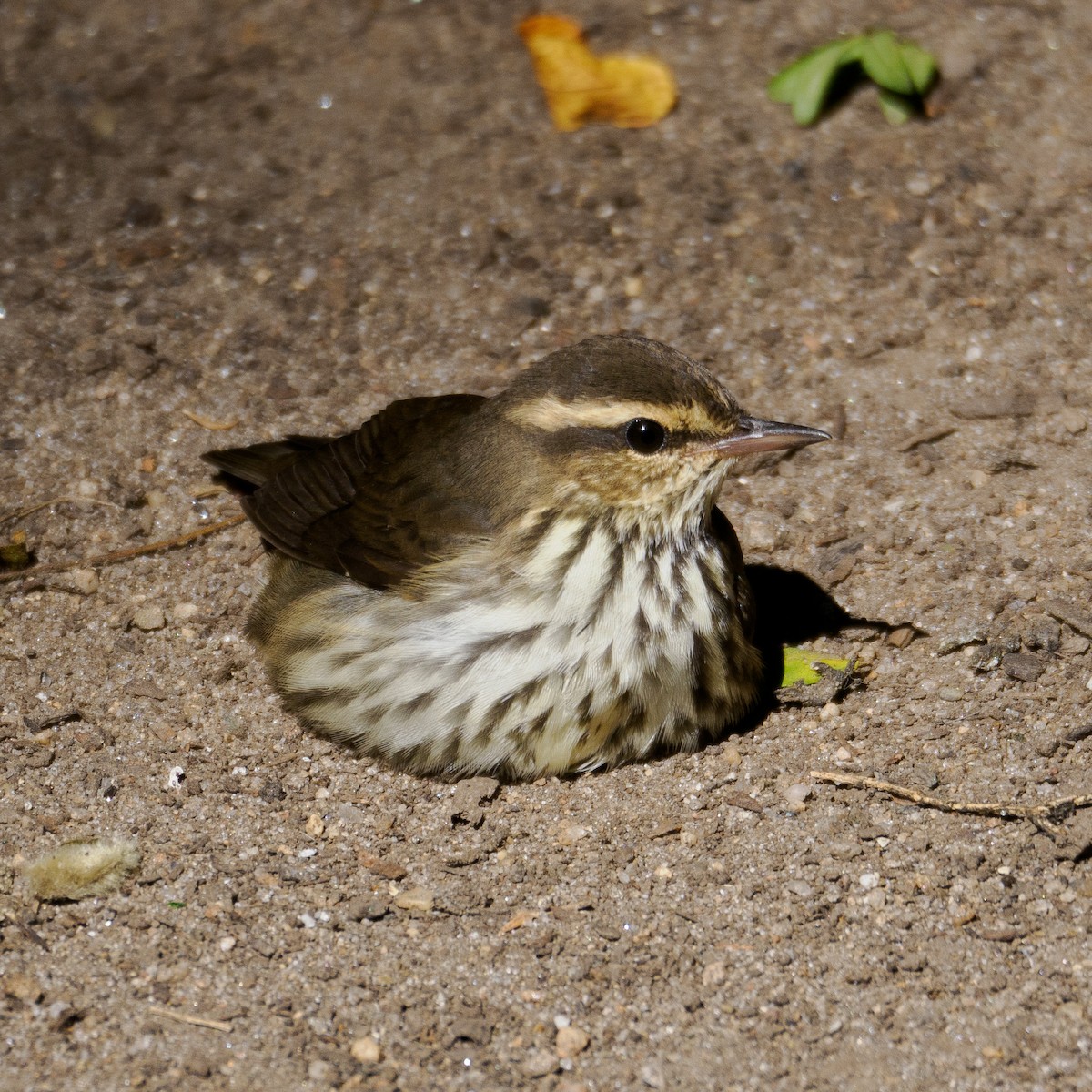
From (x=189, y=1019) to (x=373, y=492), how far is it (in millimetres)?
1624

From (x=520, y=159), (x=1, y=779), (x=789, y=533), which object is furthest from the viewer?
(x=520, y=159)

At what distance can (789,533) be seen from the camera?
5.08 metres

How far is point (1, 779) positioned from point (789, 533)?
8.55 feet

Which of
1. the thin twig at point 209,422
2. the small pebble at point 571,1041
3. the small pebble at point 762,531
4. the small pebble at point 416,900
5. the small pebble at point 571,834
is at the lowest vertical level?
the small pebble at point 571,834

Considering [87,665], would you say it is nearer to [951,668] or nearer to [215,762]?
[215,762]

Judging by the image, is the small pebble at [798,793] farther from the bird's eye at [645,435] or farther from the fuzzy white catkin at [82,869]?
the fuzzy white catkin at [82,869]

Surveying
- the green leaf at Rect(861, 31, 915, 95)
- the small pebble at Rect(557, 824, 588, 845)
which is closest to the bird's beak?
the small pebble at Rect(557, 824, 588, 845)

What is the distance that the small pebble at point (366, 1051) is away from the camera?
3.51 meters

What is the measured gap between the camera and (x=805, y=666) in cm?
468

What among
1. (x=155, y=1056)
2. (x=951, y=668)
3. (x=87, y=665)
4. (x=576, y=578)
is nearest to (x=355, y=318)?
(x=87, y=665)

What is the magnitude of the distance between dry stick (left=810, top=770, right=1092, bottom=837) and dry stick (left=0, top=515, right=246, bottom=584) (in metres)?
2.23

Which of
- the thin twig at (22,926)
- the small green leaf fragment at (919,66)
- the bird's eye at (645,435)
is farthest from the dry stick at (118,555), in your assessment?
the small green leaf fragment at (919,66)

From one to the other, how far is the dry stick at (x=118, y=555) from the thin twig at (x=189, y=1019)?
5.88 ft

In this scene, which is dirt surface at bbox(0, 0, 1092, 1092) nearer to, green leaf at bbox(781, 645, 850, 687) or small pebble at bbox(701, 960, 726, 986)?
small pebble at bbox(701, 960, 726, 986)
